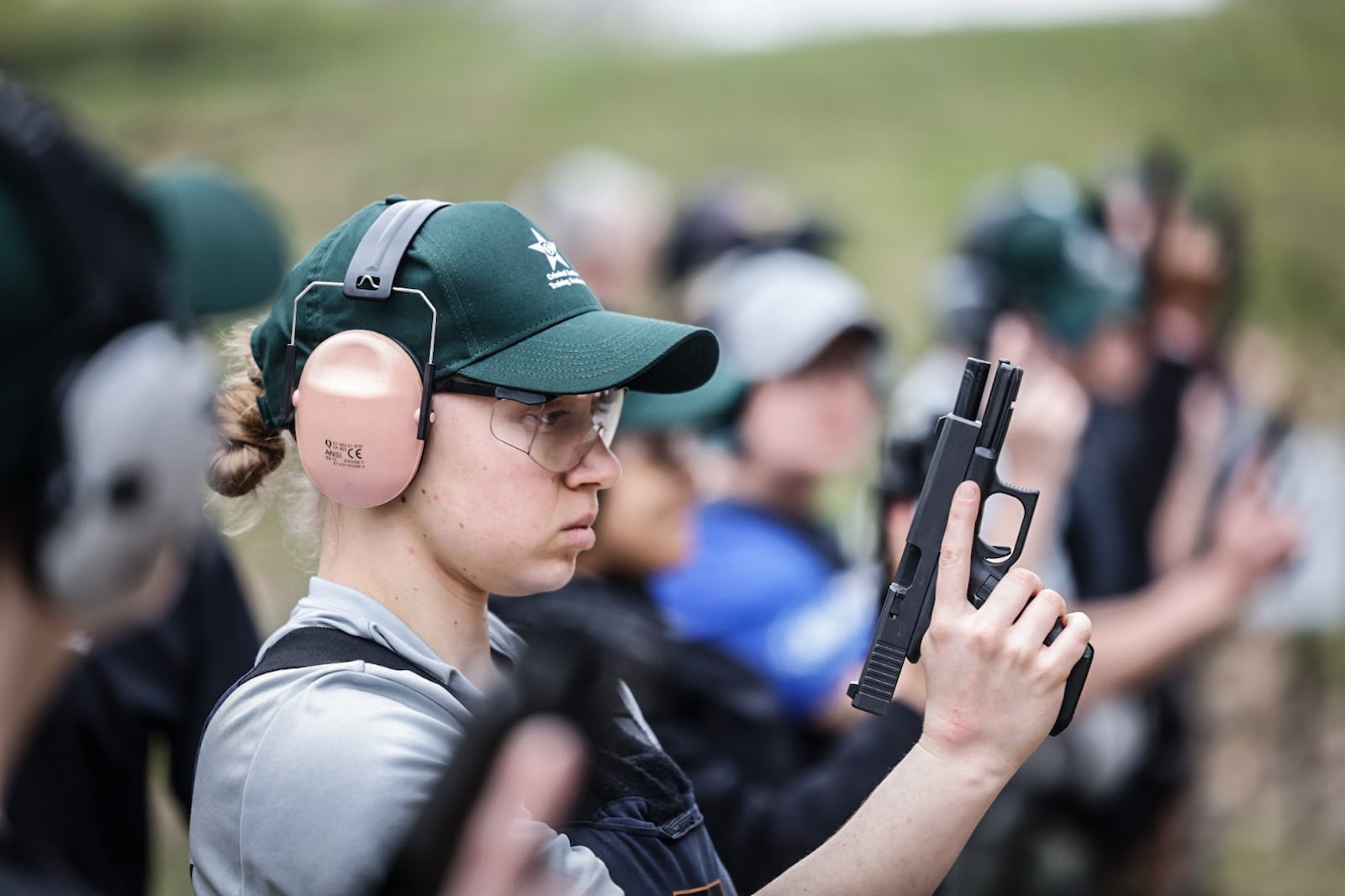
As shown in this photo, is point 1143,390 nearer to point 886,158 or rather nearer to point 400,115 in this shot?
point 886,158

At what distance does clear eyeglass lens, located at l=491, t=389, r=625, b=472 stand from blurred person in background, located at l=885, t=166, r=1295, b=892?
2.13 metres

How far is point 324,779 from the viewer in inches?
53.7

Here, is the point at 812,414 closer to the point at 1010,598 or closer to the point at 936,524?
the point at 936,524

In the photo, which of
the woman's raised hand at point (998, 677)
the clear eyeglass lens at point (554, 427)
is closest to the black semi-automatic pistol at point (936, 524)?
the woman's raised hand at point (998, 677)

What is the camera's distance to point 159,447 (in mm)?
1149

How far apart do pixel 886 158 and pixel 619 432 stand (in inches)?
441

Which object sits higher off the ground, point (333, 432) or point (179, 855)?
point (333, 432)

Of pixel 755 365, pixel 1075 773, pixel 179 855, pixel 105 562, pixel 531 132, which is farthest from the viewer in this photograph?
pixel 531 132

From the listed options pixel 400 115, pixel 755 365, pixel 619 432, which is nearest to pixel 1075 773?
pixel 755 365

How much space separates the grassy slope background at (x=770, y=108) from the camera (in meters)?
11.1

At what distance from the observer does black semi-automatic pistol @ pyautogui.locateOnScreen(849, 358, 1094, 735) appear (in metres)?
1.63

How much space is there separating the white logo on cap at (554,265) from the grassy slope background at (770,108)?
28.2 ft

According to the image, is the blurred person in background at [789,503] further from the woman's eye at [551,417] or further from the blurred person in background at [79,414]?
the blurred person in background at [79,414]

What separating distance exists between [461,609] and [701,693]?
1.18m
